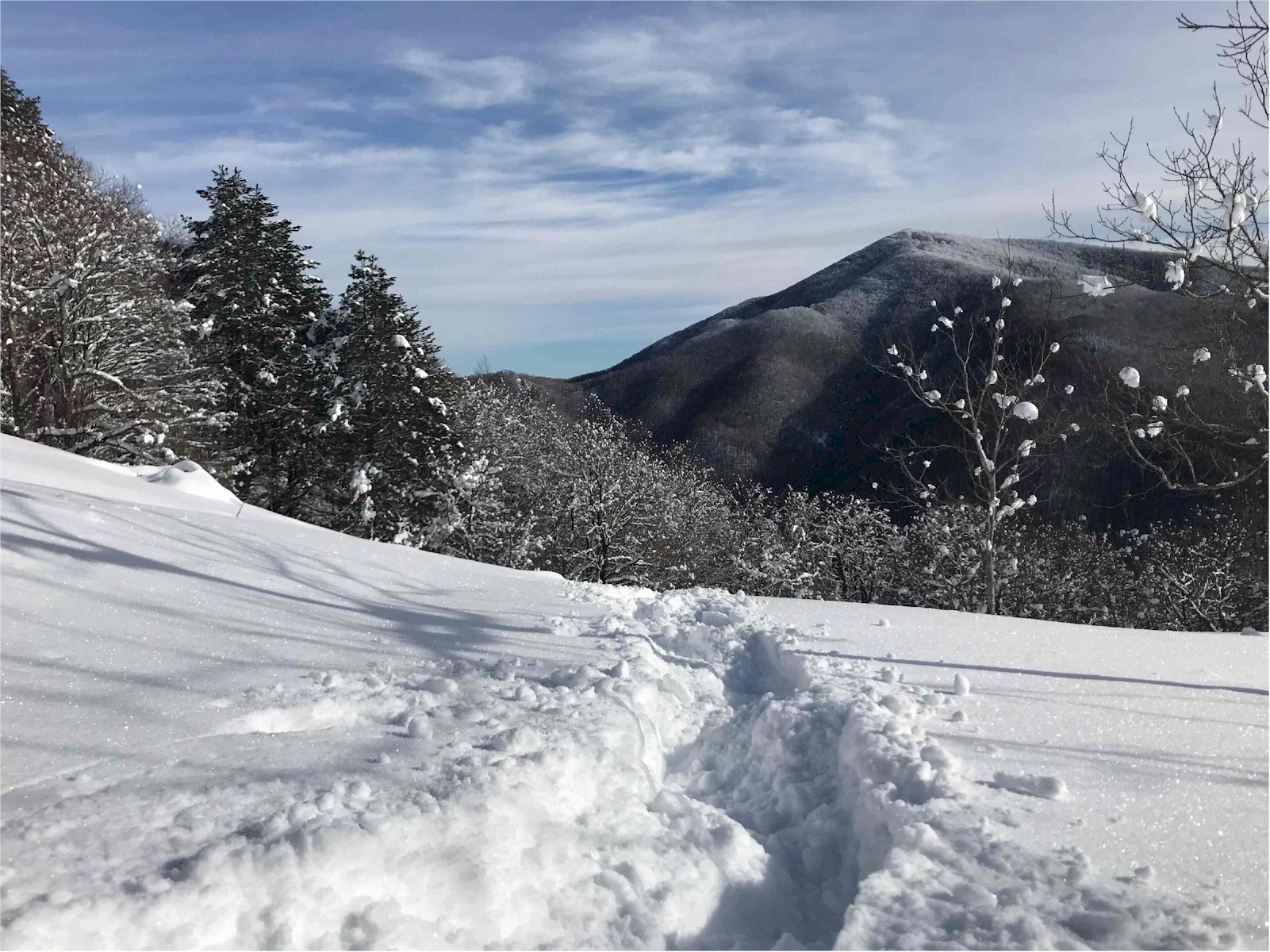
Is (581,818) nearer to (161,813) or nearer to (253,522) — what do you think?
(161,813)

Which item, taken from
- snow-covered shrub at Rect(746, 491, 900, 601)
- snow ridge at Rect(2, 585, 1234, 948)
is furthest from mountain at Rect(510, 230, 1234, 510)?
snow ridge at Rect(2, 585, 1234, 948)

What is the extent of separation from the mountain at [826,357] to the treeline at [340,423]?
51959 mm

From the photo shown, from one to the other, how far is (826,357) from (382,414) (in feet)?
370

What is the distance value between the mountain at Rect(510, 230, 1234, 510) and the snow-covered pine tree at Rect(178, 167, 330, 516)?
2326 inches

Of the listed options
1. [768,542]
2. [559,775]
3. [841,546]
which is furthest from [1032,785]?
[841,546]

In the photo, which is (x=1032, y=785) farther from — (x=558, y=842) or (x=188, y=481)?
(x=188, y=481)

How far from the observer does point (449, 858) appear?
2891mm

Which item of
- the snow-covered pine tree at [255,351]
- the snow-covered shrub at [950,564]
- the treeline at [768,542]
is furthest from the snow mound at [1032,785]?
the snow-covered shrub at [950,564]

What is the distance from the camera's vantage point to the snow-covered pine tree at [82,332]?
55.1ft

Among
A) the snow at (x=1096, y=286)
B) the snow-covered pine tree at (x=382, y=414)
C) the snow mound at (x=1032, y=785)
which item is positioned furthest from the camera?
the snow-covered pine tree at (x=382, y=414)

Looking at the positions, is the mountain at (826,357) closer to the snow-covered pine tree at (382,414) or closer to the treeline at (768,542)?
the treeline at (768,542)

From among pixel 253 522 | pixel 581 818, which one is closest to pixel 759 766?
pixel 581 818

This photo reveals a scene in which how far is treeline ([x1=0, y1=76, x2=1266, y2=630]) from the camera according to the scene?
17891mm

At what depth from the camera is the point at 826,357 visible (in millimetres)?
126500
